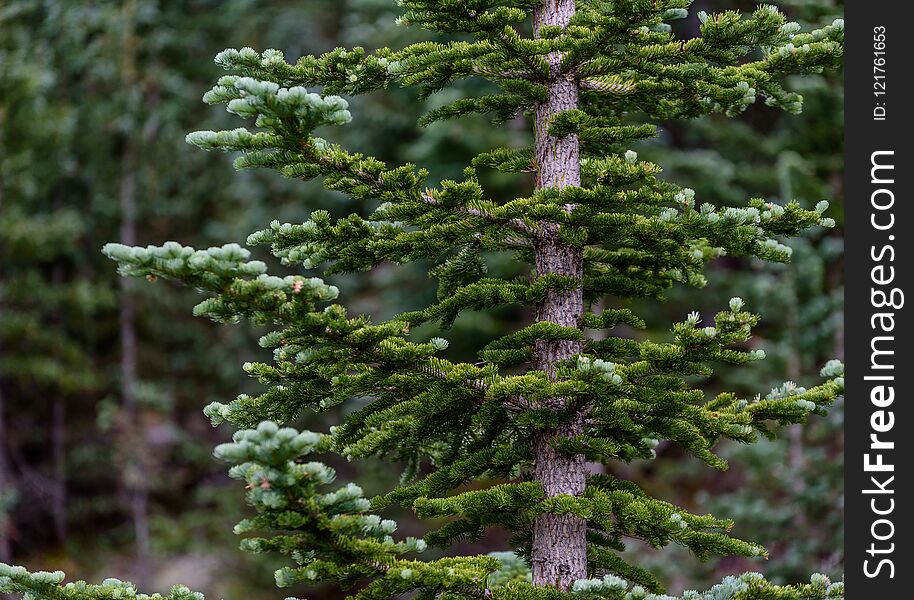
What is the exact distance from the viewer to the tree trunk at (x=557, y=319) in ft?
12.4

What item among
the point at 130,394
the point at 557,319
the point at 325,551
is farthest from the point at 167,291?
the point at 325,551

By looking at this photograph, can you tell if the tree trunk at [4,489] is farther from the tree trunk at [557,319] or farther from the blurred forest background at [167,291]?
the tree trunk at [557,319]

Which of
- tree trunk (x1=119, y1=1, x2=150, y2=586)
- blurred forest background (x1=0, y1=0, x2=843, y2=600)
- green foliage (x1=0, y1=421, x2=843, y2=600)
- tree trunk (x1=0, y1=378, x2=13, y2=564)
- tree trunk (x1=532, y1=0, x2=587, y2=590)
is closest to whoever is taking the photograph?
green foliage (x1=0, y1=421, x2=843, y2=600)

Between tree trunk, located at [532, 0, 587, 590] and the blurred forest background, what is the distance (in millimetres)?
8027

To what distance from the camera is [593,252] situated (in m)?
4.16

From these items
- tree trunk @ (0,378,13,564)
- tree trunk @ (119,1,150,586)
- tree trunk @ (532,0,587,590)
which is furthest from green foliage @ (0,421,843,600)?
tree trunk @ (119,1,150,586)

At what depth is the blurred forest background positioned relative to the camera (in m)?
12.2

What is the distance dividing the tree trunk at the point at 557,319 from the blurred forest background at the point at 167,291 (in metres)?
8.03

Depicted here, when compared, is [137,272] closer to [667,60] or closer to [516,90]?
[516,90]

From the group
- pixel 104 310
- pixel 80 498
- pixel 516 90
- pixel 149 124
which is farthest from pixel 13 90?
pixel 516 90

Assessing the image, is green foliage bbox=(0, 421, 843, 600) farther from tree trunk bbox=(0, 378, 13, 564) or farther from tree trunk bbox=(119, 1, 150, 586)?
tree trunk bbox=(119, 1, 150, 586)

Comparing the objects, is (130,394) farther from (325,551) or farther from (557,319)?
(325,551)

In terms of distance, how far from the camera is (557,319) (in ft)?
12.8

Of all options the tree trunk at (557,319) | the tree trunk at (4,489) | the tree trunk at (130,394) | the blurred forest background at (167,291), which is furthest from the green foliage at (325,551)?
the tree trunk at (130,394)
